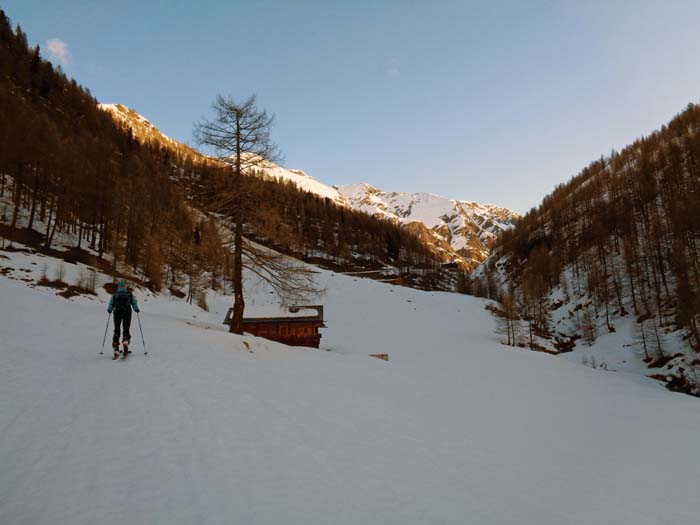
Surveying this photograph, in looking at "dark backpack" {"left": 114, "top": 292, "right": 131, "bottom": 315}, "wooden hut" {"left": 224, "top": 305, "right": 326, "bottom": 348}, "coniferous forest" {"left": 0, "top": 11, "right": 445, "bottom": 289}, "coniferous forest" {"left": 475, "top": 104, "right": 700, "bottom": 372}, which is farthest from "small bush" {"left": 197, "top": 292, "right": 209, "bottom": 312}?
"coniferous forest" {"left": 475, "top": 104, "right": 700, "bottom": 372}

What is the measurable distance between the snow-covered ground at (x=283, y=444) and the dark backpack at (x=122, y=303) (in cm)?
140

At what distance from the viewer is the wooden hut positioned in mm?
20422

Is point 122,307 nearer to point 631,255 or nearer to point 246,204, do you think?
point 246,204

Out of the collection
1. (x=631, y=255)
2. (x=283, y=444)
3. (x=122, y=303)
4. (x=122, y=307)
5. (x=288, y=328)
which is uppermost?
(x=631, y=255)

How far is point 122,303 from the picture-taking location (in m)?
10.2

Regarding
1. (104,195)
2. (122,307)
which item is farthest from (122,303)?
(104,195)

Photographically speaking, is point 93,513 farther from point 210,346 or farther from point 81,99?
point 81,99

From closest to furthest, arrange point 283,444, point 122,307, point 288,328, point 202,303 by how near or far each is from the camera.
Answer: point 283,444 → point 122,307 → point 288,328 → point 202,303

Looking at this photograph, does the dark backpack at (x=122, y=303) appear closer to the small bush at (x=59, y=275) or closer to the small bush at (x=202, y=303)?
the small bush at (x=59, y=275)

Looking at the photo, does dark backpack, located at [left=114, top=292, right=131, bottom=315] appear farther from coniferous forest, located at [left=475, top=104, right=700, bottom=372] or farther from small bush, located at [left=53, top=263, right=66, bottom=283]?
coniferous forest, located at [left=475, top=104, right=700, bottom=372]

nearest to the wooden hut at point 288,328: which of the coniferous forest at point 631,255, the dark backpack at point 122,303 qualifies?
the dark backpack at point 122,303

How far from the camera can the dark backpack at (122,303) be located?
393 inches

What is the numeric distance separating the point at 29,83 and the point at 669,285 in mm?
147899

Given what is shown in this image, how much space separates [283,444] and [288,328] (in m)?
16.4
